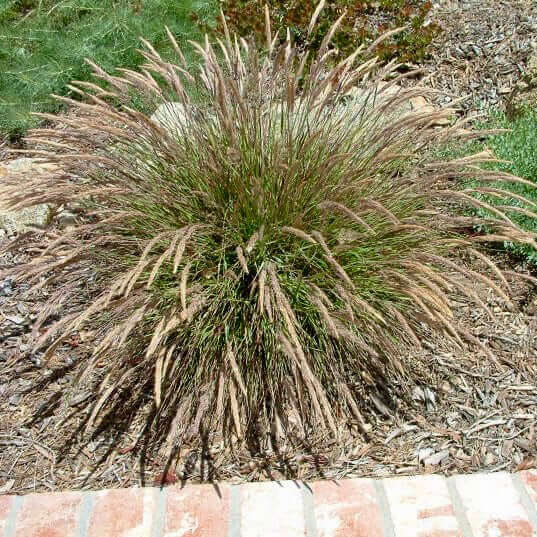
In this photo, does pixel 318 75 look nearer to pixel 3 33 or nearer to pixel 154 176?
pixel 154 176

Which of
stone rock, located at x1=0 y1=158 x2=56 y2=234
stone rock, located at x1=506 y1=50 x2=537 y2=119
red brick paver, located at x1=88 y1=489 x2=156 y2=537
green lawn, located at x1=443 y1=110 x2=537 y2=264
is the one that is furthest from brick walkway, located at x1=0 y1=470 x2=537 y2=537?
stone rock, located at x1=506 y1=50 x2=537 y2=119

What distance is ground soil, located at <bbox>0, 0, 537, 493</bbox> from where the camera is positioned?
2709mm

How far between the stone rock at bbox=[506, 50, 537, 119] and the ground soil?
1350mm

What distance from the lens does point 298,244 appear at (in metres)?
2.74

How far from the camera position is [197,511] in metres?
2.51

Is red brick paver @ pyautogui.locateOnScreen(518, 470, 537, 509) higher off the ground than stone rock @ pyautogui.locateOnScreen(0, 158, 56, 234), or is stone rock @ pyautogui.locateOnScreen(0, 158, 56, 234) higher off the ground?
stone rock @ pyautogui.locateOnScreen(0, 158, 56, 234)

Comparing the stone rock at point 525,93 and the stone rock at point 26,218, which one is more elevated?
the stone rock at point 525,93

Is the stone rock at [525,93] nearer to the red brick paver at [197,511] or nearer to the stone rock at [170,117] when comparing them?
the stone rock at [170,117]

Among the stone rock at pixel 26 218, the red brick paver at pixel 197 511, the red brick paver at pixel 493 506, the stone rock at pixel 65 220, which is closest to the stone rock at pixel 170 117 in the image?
the stone rock at pixel 65 220

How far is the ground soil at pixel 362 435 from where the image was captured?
107 inches

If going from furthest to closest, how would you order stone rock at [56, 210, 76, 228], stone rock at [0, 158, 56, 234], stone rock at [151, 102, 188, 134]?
stone rock at [0, 158, 56, 234] < stone rock at [56, 210, 76, 228] < stone rock at [151, 102, 188, 134]

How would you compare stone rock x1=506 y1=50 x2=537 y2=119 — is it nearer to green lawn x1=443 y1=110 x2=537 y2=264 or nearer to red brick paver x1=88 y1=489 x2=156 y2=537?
Result: green lawn x1=443 y1=110 x2=537 y2=264

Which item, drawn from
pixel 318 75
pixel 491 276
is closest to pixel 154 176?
pixel 318 75

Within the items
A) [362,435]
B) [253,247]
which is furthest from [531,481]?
[253,247]
